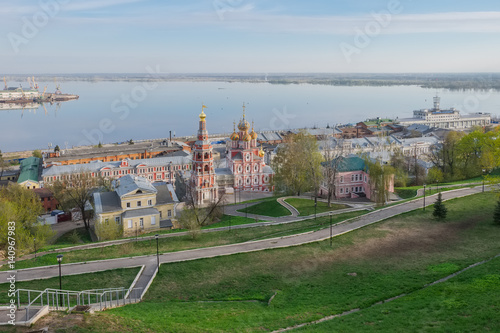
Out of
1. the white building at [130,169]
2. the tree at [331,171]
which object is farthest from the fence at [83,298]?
the white building at [130,169]

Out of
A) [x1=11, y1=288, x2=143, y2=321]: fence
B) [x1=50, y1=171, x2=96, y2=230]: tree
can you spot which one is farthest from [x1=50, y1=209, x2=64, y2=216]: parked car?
[x1=11, y1=288, x2=143, y2=321]: fence

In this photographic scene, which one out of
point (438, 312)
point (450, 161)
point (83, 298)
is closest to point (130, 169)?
point (450, 161)

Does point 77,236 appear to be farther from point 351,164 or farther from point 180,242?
point 351,164

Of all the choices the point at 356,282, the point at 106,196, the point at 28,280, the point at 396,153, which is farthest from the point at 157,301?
the point at 396,153

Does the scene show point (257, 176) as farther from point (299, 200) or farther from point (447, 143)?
point (447, 143)

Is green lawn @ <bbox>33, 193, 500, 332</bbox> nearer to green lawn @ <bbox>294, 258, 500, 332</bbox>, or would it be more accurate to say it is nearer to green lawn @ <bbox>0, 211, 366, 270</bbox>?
green lawn @ <bbox>294, 258, 500, 332</bbox>

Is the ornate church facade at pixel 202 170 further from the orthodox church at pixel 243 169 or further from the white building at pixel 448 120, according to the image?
the white building at pixel 448 120
